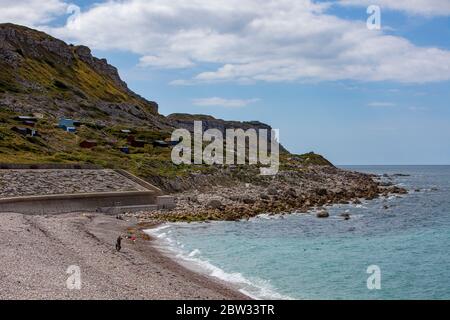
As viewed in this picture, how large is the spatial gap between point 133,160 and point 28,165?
1014 inches

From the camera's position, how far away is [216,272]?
107 ft

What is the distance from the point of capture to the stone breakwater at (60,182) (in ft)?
174

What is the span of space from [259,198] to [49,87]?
346 ft

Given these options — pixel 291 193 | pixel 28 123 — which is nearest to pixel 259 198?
pixel 291 193

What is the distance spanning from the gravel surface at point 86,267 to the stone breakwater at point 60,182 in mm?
10527

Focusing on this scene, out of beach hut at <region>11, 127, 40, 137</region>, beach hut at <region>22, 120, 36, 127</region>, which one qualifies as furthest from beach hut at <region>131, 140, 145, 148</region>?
beach hut at <region>11, 127, 40, 137</region>

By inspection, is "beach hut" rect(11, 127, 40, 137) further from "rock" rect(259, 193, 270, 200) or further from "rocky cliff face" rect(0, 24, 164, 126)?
"rock" rect(259, 193, 270, 200)

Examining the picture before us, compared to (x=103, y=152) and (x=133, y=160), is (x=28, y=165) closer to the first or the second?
(x=133, y=160)

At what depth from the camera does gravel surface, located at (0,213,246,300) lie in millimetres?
21719

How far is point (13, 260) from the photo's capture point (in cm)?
2619

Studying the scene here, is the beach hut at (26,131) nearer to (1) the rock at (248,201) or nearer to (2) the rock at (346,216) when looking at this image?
(1) the rock at (248,201)

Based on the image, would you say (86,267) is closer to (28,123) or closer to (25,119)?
(28,123)

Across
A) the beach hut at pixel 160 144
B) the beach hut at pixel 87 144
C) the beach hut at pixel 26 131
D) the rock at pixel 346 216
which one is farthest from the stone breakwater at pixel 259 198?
the beach hut at pixel 26 131
